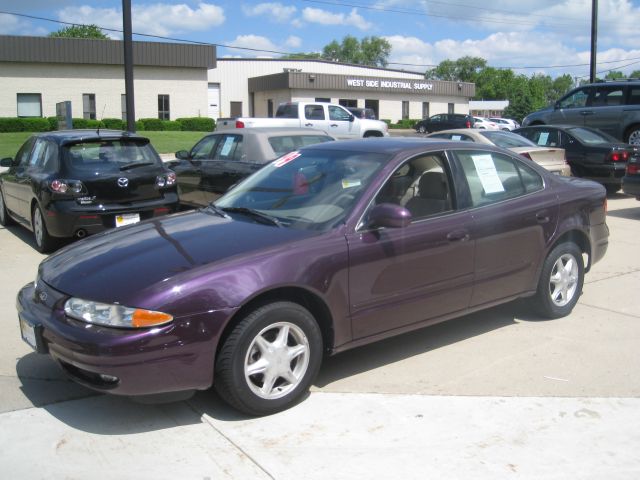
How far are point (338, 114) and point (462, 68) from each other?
126m

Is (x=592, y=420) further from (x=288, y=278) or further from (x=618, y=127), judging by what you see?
(x=618, y=127)

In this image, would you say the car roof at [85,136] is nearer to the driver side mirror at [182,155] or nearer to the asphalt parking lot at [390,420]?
the driver side mirror at [182,155]

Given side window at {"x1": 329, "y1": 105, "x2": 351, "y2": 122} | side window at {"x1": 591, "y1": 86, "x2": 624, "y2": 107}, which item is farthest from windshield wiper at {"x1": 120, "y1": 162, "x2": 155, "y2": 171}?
side window at {"x1": 329, "y1": 105, "x2": 351, "y2": 122}

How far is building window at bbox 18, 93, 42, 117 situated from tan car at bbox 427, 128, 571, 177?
120 feet

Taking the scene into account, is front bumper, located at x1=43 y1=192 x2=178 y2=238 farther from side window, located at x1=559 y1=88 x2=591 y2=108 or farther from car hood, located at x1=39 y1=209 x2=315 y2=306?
side window, located at x1=559 y1=88 x2=591 y2=108

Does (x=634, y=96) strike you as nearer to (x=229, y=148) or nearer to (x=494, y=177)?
(x=229, y=148)

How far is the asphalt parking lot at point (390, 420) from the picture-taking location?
3549 millimetres

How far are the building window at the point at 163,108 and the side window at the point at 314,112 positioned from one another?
24.6 metres

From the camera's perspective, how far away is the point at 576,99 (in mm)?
17672

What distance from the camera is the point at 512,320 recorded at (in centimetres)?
601

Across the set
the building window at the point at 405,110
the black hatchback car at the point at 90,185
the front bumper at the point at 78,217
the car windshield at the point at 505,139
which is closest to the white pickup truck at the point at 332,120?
the car windshield at the point at 505,139

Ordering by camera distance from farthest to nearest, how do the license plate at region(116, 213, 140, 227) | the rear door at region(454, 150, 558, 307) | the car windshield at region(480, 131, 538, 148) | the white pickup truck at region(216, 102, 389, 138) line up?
1. the white pickup truck at region(216, 102, 389, 138)
2. the car windshield at region(480, 131, 538, 148)
3. the license plate at region(116, 213, 140, 227)
4. the rear door at region(454, 150, 558, 307)

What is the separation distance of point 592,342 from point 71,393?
393cm

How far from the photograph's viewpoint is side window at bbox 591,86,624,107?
55.5ft
